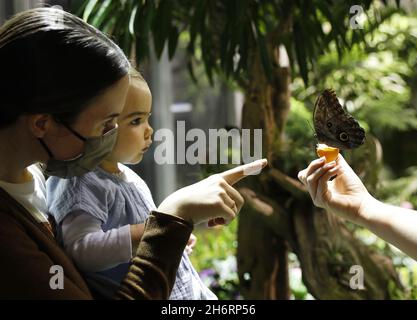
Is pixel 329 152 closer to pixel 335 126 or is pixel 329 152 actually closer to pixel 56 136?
pixel 335 126

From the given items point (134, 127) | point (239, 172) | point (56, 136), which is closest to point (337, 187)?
point (239, 172)

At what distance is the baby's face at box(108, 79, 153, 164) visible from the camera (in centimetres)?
91

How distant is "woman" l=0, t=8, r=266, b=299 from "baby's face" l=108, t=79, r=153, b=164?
32 mm

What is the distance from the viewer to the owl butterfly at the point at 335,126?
0.96 metres

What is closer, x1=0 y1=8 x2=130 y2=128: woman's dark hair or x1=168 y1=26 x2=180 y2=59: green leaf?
x1=0 y1=8 x2=130 y2=128: woman's dark hair

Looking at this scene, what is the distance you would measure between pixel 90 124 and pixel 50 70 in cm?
10

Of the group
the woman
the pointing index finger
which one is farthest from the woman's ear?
the pointing index finger

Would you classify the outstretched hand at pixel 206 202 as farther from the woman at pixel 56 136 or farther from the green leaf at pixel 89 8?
the green leaf at pixel 89 8

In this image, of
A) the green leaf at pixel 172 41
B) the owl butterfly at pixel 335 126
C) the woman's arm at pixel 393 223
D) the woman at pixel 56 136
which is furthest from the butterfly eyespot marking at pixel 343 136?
the green leaf at pixel 172 41

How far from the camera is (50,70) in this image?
0.84m

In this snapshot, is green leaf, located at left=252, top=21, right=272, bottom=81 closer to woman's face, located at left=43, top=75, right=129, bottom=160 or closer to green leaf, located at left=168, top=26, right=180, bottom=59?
green leaf, located at left=168, top=26, right=180, bottom=59

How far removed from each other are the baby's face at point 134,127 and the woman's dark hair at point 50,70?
7cm

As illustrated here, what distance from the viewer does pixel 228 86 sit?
1.52m
